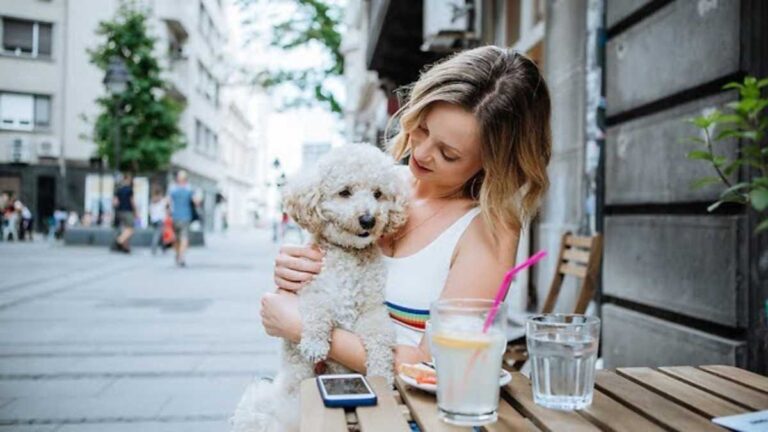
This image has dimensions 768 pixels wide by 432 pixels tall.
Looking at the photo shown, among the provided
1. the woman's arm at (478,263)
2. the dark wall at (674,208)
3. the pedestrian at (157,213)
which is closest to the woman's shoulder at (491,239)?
the woman's arm at (478,263)

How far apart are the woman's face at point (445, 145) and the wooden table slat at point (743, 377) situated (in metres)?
0.79

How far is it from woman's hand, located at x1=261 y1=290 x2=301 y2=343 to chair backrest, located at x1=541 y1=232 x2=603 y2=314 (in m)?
1.99

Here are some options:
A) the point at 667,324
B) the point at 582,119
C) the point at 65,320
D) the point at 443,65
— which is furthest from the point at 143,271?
the point at 443,65

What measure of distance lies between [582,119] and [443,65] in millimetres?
3456

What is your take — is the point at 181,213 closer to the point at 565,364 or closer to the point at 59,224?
the point at 565,364

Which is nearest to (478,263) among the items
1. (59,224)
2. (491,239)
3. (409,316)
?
(491,239)

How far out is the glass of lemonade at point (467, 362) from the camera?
3.72 ft

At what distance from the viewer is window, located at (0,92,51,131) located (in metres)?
29.5

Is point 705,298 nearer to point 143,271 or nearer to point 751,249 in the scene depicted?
point 751,249

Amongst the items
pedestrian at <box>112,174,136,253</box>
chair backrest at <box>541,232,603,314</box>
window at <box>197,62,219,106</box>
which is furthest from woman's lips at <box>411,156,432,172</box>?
window at <box>197,62,219,106</box>

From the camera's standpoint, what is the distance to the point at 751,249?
9.24 ft

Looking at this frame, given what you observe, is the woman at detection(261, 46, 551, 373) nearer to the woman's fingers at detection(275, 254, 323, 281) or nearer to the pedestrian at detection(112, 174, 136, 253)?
the woman's fingers at detection(275, 254, 323, 281)

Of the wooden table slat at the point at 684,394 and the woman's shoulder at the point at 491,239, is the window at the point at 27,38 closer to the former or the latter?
the woman's shoulder at the point at 491,239

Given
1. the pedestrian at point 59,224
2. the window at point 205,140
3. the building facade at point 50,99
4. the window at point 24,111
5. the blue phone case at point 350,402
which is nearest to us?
the blue phone case at point 350,402
